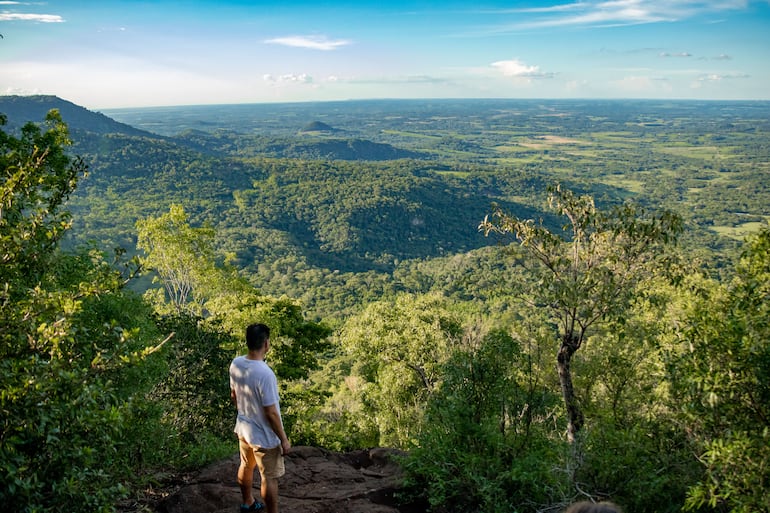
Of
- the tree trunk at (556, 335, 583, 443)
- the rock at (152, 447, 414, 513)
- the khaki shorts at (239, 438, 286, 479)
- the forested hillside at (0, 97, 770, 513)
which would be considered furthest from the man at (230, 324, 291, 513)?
the tree trunk at (556, 335, 583, 443)

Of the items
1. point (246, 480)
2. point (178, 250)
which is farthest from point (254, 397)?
point (178, 250)

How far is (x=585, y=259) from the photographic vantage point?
9.66 m

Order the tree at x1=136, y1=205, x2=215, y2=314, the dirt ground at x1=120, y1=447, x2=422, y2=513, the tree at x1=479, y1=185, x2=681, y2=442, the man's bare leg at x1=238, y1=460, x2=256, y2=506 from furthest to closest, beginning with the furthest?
1. the tree at x1=136, y1=205, x2=215, y2=314
2. the tree at x1=479, y1=185, x2=681, y2=442
3. the dirt ground at x1=120, y1=447, x2=422, y2=513
4. the man's bare leg at x1=238, y1=460, x2=256, y2=506

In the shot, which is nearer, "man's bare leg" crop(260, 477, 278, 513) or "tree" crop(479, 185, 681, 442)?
"man's bare leg" crop(260, 477, 278, 513)

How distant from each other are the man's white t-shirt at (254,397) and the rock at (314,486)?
1585mm

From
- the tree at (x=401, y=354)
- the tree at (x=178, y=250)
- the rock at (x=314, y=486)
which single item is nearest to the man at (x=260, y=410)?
the rock at (x=314, y=486)

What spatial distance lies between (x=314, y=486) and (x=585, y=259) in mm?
6425

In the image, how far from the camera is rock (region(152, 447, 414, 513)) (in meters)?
6.24

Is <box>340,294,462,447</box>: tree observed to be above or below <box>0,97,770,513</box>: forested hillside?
below

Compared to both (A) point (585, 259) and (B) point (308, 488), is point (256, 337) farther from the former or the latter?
(A) point (585, 259)

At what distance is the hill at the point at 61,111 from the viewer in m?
142

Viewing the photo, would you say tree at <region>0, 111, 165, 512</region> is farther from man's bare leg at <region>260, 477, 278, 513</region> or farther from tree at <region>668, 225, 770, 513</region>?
tree at <region>668, 225, 770, 513</region>

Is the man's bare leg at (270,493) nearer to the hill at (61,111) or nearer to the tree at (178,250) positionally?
the tree at (178,250)

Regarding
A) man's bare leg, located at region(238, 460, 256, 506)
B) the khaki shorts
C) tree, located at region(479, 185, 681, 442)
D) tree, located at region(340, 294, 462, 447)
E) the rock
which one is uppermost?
tree, located at region(479, 185, 681, 442)
